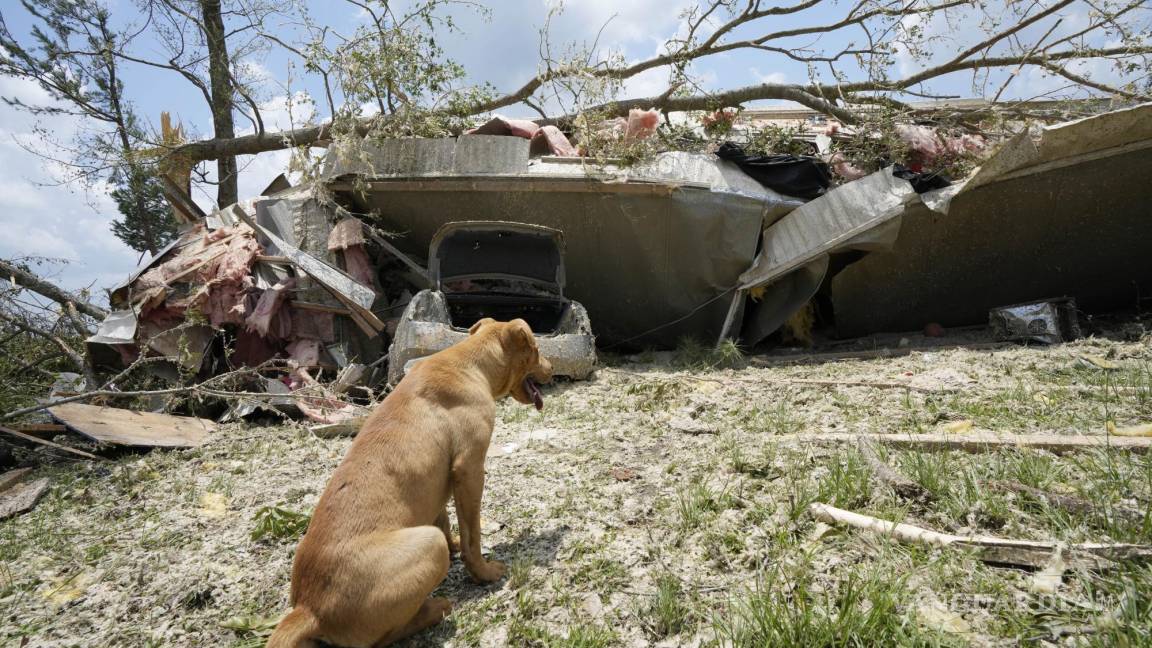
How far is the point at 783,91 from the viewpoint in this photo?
1013 cm

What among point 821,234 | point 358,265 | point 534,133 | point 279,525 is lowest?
point 279,525

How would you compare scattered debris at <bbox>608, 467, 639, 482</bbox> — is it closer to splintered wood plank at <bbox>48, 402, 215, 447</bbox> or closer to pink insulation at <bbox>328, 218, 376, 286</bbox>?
splintered wood plank at <bbox>48, 402, 215, 447</bbox>

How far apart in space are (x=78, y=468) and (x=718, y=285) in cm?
690

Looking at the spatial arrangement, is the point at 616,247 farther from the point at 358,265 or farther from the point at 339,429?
the point at 339,429

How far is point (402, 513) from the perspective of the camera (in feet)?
7.67

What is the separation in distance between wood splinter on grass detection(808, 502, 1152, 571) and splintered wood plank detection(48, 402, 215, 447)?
531cm

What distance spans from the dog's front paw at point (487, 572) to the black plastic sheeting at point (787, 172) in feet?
22.0

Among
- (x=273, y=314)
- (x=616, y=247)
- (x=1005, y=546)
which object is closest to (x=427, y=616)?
(x=1005, y=546)

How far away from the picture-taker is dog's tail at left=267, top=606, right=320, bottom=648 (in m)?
1.99

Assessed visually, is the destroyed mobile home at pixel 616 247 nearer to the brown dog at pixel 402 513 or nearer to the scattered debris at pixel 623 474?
the scattered debris at pixel 623 474

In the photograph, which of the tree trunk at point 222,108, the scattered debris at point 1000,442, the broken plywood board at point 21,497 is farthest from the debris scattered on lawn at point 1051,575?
the tree trunk at point 222,108

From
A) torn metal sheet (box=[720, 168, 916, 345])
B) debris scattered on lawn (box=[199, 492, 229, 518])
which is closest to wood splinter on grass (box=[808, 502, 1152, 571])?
debris scattered on lawn (box=[199, 492, 229, 518])

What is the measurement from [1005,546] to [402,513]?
7.21 ft

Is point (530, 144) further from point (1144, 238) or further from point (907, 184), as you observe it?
point (1144, 238)
